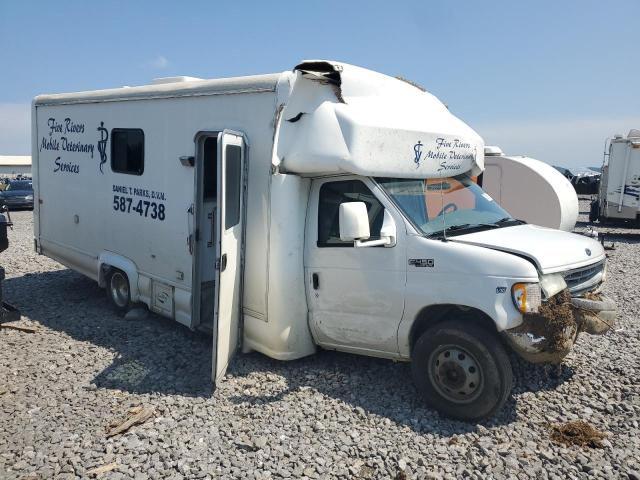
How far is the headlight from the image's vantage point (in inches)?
164

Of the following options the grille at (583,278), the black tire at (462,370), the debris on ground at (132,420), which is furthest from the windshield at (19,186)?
the grille at (583,278)

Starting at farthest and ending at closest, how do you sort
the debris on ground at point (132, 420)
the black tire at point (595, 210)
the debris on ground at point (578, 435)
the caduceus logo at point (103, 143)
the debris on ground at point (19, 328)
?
the black tire at point (595, 210) < the caduceus logo at point (103, 143) < the debris on ground at point (19, 328) < the debris on ground at point (132, 420) < the debris on ground at point (578, 435)

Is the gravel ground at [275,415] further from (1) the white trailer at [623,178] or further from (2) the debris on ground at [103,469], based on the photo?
(1) the white trailer at [623,178]

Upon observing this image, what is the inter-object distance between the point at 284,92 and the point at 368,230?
158cm

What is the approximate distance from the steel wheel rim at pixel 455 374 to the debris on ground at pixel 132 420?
2.41 meters

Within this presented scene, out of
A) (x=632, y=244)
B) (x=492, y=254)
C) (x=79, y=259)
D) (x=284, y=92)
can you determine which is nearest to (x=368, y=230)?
(x=492, y=254)

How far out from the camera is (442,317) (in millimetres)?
4758

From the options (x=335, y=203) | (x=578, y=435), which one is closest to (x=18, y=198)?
(x=335, y=203)

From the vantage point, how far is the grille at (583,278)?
457 centimetres

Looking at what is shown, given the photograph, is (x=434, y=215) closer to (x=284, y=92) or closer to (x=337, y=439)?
(x=284, y=92)

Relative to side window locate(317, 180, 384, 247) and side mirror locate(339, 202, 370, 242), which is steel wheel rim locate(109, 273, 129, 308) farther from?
side mirror locate(339, 202, 370, 242)

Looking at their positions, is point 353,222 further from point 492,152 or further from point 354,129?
point 492,152

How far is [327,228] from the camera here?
5.18m

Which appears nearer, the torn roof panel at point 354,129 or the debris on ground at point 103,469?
the debris on ground at point 103,469
